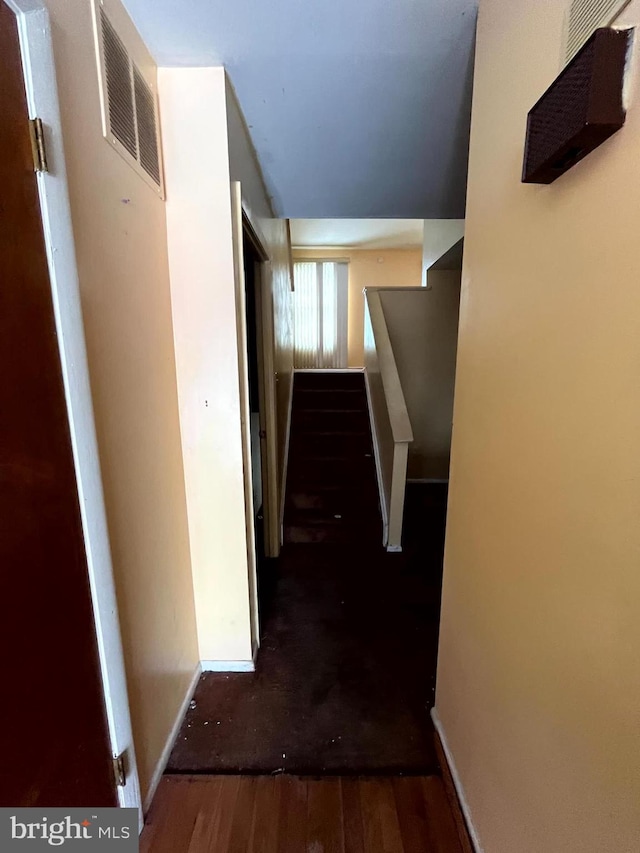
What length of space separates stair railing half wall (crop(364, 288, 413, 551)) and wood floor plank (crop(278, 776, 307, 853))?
5.73ft

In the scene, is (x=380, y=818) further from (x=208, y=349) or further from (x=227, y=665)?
(x=208, y=349)

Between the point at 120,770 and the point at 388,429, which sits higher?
the point at 388,429

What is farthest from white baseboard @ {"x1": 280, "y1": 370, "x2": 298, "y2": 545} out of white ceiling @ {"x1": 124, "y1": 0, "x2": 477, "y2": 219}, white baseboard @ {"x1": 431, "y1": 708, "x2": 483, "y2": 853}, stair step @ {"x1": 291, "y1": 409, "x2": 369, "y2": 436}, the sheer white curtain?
the sheer white curtain

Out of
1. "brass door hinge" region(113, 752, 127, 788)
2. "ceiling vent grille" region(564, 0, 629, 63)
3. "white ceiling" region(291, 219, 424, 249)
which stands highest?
"white ceiling" region(291, 219, 424, 249)

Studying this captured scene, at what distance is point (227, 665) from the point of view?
191 cm

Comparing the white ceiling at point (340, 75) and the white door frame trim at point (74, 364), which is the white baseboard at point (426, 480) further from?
the white door frame trim at point (74, 364)

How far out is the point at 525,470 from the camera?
36.6 inches

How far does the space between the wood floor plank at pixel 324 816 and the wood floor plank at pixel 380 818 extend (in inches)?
3.2

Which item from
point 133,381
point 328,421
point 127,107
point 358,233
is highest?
point 358,233

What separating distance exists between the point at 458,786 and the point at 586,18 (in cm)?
195

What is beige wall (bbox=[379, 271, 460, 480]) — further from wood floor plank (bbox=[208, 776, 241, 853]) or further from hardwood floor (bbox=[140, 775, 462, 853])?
wood floor plank (bbox=[208, 776, 241, 853])

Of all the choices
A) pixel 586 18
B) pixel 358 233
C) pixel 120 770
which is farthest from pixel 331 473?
pixel 358 233

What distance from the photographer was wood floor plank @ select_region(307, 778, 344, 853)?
4.03 ft

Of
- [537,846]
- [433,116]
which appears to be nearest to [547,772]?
[537,846]
